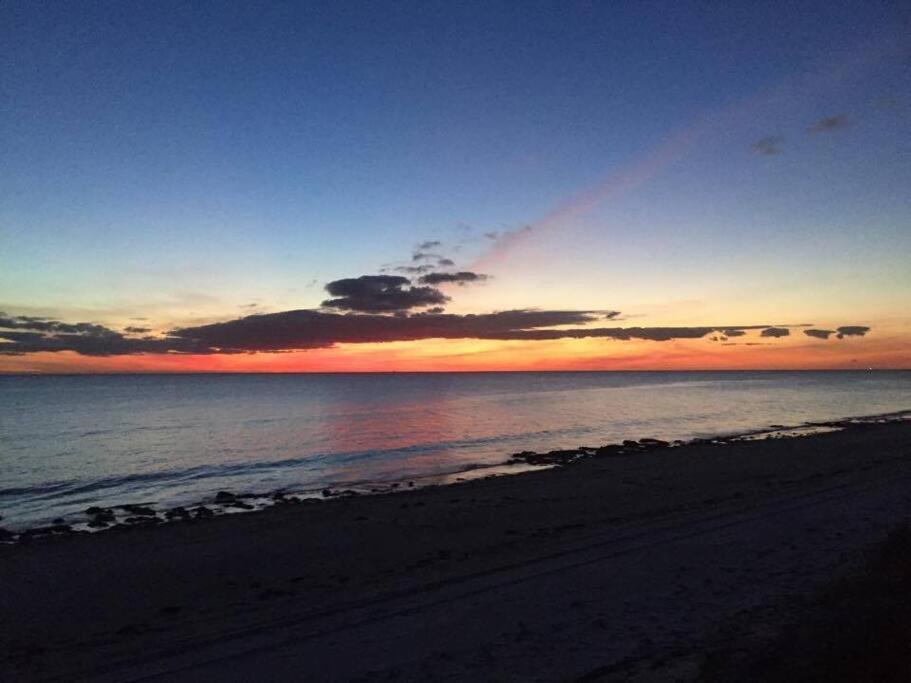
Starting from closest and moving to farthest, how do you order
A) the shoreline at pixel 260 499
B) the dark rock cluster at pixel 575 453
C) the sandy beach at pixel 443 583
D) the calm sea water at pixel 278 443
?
the sandy beach at pixel 443 583, the shoreline at pixel 260 499, the calm sea water at pixel 278 443, the dark rock cluster at pixel 575 453

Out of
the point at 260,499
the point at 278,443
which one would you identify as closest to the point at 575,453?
the point at 260,499

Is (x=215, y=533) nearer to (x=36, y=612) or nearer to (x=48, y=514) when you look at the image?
(x=36, y=612)

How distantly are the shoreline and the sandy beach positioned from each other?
179 cm

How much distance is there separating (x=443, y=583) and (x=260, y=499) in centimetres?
1597

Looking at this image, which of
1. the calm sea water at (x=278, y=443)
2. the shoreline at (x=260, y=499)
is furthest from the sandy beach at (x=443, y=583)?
the calm sea water at (x=278, y=443)

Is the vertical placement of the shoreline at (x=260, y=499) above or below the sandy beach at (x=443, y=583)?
below

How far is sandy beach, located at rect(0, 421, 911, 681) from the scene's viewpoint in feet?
28.6

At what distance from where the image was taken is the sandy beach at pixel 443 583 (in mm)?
8727

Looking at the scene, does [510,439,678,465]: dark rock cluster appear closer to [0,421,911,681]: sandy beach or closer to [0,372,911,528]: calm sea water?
[0,372,911,528]: calm sea water

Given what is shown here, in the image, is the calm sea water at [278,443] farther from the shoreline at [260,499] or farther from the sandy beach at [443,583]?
the sandy beach at [443,583]

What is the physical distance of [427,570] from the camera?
13.4 meters

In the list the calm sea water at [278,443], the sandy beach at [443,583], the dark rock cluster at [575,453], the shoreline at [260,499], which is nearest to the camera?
the sandy beach at [443,583]

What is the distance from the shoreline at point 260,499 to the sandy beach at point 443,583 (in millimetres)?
1786

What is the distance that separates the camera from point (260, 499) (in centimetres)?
2572
